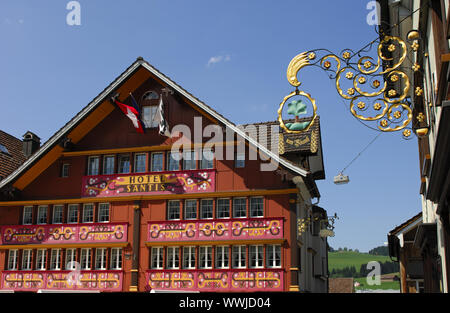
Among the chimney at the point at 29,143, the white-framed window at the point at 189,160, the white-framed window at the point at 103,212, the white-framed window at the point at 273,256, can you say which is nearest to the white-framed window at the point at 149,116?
the white-framed window at the point at 189,160

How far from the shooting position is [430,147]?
11727mm

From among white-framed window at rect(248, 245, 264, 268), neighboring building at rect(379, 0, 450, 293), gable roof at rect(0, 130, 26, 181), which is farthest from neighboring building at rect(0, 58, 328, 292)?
neighboring building at rect(379, 0, 450, 293)

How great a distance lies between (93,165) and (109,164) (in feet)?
2.99

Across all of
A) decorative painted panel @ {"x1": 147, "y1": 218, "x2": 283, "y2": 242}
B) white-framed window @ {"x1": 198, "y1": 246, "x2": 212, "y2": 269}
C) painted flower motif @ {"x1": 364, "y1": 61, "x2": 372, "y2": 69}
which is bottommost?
white-framed window @ {"x1": 198, "y1": 246, "x2": 212, "y2": 269}

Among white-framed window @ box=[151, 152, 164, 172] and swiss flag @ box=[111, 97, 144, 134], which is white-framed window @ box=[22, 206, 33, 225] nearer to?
white-framed window @ box=[151, 152, 164, 172]

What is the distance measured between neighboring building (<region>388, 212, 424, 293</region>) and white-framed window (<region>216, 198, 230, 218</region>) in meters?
7.69

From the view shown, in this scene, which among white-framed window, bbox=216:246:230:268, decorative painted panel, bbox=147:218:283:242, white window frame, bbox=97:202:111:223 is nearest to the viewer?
decorative painted panel, bbox=147:218:283:242

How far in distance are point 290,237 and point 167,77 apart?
31.7 ft

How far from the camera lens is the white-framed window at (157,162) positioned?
27.8 metres

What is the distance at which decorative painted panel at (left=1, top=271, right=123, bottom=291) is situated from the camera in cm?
2675

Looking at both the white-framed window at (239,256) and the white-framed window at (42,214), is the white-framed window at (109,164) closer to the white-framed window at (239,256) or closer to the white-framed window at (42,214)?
the white-framed window at (42,214)

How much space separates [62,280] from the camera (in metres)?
27.3

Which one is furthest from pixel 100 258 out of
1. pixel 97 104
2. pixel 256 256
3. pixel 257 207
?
pixel 257 207

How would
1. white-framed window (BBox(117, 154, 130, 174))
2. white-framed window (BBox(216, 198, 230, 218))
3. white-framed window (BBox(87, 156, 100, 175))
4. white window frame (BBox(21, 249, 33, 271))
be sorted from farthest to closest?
white-framed window (BBox(87, 156, 100, 175))
white window frame (BBox(21, 249, 33, 271))
white-framed window (BBox(117, 154, 130, 174))
white-framed window (BBox(216, 198, 230, 218))
